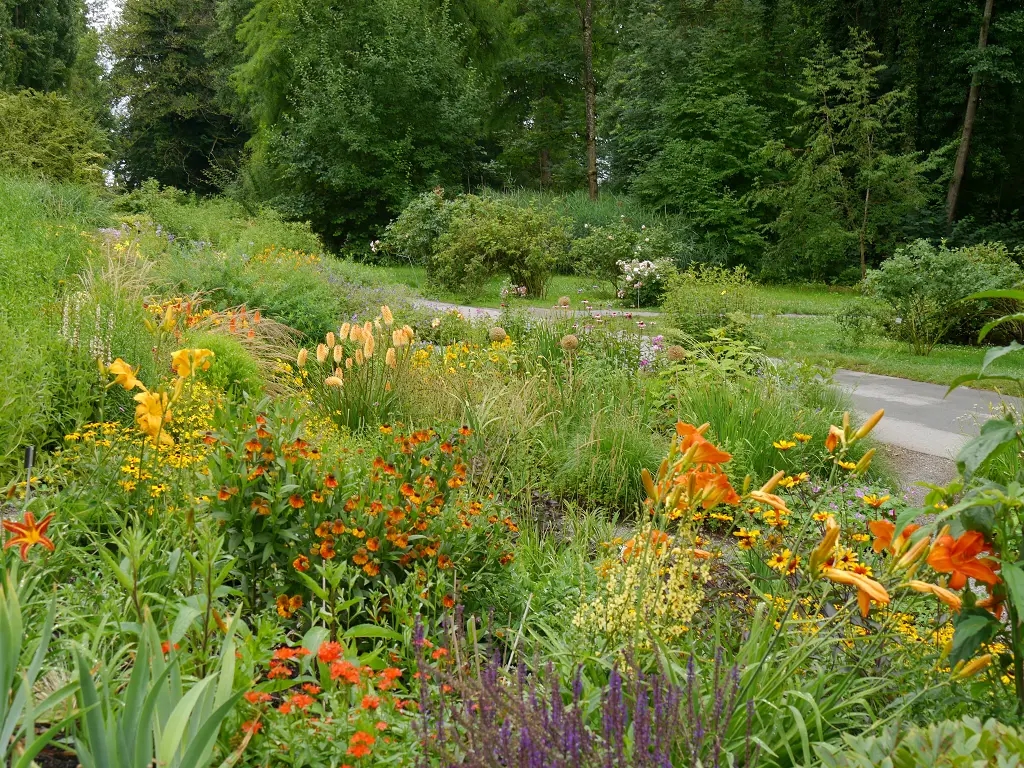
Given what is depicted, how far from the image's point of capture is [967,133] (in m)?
18.3

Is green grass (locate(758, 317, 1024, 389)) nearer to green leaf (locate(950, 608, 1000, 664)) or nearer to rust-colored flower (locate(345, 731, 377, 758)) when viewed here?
green leaf (locate(950, 608, 1000, 664))

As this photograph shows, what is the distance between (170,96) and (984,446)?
3588cm

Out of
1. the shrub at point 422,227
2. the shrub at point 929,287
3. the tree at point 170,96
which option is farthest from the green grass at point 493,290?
the tree at point 170,96

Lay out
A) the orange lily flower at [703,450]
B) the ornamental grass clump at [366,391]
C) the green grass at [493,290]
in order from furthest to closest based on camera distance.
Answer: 1. the green grass at [493,290]
2. the ornamental grass clump at [366,391]
3. the orange lily flower at [703,450]

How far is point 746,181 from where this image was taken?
69.5ft

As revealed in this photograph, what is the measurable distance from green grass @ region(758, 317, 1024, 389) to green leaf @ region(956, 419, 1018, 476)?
5552mm

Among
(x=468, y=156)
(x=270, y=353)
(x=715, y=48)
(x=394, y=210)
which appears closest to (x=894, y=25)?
(x=715, y=48)

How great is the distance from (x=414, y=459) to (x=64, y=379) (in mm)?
2425

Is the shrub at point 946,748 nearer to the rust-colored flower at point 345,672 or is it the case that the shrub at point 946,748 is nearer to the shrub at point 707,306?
the rust-colored flower at point 345,672

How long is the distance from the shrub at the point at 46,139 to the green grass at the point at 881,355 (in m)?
14.1

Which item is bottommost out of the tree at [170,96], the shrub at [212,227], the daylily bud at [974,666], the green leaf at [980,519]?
the daylily bud at [974,666]

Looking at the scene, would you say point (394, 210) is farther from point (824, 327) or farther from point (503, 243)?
point (824, 327)

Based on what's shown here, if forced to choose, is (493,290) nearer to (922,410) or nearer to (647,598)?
(922,410)

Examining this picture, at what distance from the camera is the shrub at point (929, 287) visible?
9.16m
